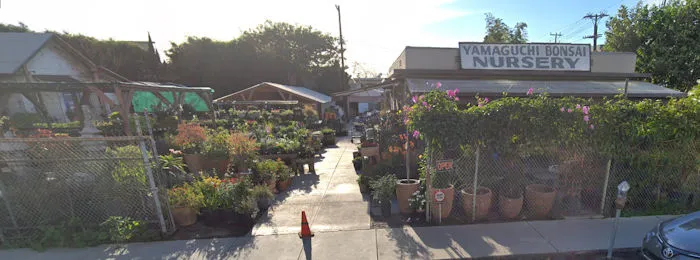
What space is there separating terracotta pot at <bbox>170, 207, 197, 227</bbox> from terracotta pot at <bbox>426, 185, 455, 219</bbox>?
166 inches

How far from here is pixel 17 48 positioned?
9.95m

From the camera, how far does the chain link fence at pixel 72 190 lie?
3834mm

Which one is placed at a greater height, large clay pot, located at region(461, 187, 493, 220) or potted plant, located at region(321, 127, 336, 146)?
potted plant, located at region(321, 127, 336, 146)

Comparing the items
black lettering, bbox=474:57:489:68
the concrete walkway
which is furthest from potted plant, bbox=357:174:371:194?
black lettering, bbox=474:57:489:68

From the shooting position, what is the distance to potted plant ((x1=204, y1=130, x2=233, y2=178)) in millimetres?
6031

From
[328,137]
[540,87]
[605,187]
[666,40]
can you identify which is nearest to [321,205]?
[605,187]

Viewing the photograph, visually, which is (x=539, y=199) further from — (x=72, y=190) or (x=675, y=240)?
(x=72, y=190)

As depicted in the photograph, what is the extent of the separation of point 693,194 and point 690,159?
2.80 feet

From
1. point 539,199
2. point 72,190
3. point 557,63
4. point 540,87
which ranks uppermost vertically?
point 557,63

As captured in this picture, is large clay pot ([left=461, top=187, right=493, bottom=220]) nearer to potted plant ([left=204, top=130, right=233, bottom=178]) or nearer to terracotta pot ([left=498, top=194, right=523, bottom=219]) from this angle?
terracotta pot ([left=498, top=194, right=523, bottom=219])

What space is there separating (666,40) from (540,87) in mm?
7962

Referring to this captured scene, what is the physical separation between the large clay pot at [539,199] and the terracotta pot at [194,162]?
7.29m

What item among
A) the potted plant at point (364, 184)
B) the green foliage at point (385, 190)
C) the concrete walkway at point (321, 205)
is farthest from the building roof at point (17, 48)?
the green foliage at point (385, 190)

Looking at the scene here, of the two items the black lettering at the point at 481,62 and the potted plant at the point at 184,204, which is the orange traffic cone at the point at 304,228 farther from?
the black lettering at the point at 481,62
